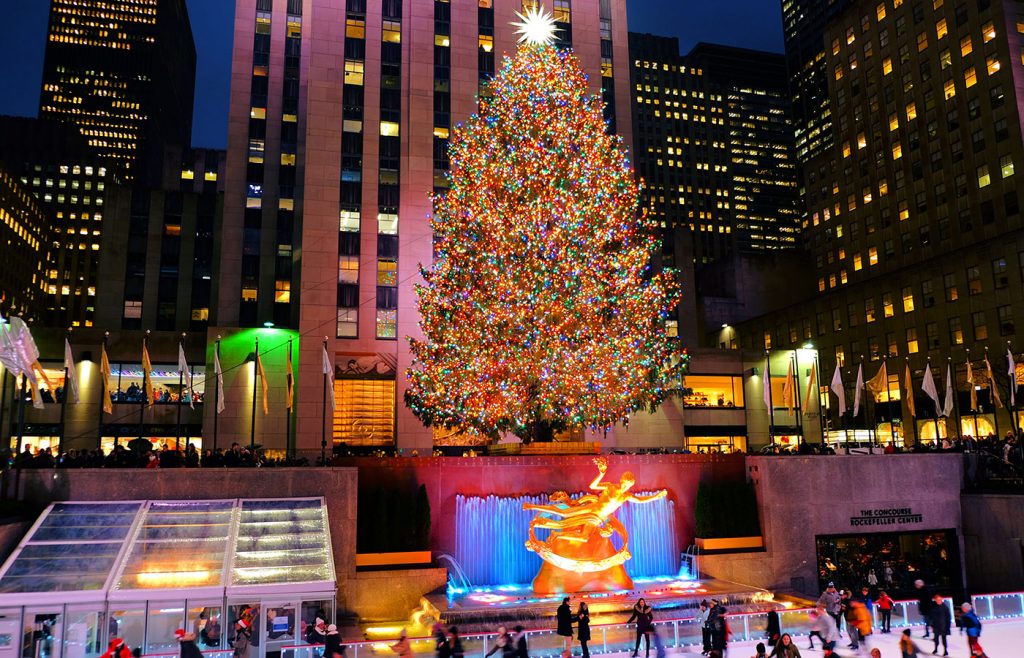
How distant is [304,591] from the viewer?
20531mm

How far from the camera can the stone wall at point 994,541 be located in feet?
101

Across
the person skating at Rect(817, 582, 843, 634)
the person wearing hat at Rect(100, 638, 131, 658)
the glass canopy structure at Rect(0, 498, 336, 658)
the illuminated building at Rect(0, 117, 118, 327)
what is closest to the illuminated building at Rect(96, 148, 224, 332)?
the glass canopy structure at Rect(0, 498, 336, 658)

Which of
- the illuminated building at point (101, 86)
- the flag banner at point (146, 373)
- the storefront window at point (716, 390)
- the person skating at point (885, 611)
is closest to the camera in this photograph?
the person skating at point (885, 611)

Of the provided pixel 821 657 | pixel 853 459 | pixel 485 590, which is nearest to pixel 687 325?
pixel 853 459

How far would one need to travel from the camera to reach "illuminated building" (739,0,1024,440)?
219ft

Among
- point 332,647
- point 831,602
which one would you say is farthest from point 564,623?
point 831,602

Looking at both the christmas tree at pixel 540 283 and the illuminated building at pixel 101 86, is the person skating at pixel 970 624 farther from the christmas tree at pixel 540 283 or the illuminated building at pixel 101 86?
the illuminated building at pixel 101 86

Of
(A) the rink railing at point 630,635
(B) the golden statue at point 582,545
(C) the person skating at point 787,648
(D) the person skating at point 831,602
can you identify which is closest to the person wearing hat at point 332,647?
(A) the rink railing at point 630,635

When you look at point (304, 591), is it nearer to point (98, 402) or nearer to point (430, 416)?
point (430, 416)

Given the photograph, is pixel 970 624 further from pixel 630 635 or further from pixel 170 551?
pixel 170 551

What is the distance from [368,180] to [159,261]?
2659cm

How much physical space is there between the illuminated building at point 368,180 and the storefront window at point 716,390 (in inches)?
748

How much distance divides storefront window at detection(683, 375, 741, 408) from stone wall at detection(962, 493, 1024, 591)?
24.9 meters

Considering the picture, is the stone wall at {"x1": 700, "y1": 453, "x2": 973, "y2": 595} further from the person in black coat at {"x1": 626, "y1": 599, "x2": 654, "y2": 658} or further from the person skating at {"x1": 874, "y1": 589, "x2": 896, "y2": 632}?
the person in black coat at {"x1": 626, "y1": 599, "x2": 654, "y2": 658}
